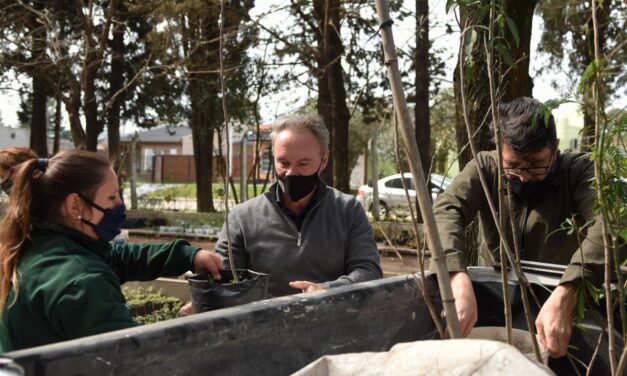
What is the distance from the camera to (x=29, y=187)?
209 centimetres

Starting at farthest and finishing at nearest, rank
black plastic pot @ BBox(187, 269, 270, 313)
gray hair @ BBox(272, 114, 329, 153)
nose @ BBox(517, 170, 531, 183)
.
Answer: gray hair @ BBox(272, 114, 329, 153) → nose @ BBox(517, 170, 531, 183) → black plastic pot @ BBox(187, 269, 270, 313)

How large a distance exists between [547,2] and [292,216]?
633 inches

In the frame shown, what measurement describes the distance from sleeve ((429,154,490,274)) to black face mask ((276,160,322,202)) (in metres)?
0.61

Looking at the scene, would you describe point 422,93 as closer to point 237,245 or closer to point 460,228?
point 237,245

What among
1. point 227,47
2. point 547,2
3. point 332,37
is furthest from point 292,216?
point 547,2

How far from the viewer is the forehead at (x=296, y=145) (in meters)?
2.90

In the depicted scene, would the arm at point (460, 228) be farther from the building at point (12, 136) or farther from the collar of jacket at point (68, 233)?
the building at point (12, 136)

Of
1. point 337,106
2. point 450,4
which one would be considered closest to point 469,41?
point 450,4

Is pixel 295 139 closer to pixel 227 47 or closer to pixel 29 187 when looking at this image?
pixel 29 187

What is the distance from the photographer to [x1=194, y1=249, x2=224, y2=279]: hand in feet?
7.52

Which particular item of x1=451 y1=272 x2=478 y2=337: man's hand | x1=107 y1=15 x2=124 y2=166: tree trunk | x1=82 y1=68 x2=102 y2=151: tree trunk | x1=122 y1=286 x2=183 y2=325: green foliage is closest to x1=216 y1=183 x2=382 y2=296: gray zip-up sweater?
x1=451 y1=272 x2=478 y2=337: man's hand

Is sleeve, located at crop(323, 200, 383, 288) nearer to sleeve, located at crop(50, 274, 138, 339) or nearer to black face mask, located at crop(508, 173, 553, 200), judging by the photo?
black face mask, located at crop(508, 173, 553, 200)

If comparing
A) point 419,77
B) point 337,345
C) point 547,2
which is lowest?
point 337,345

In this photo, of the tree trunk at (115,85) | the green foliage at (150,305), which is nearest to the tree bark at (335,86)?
the green foliage at (150,305)
